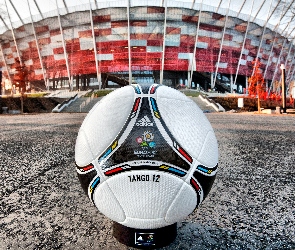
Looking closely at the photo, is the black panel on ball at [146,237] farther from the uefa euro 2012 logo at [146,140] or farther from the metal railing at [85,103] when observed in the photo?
the metal railing at [85,103]

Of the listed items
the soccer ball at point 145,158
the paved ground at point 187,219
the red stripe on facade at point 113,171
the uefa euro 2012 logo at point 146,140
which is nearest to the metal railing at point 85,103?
the paved ground at point 187,219

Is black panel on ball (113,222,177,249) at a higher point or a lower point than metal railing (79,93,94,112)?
higher

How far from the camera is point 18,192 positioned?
2.76 meters

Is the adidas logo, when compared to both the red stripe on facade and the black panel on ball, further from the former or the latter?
the black panel on ball

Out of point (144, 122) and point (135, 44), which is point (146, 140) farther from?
point (135, 44)

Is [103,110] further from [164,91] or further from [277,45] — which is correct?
[277,45]

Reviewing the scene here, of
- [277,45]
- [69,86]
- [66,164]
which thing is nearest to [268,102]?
[277,45]

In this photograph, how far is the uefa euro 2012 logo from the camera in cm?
154

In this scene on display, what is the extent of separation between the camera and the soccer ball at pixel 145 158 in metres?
1.54

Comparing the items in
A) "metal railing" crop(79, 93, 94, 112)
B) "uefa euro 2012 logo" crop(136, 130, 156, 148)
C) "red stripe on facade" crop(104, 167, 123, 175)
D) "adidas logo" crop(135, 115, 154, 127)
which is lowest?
"metal railing" crop(79, 93, 94, 112)

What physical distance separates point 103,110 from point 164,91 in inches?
16.0

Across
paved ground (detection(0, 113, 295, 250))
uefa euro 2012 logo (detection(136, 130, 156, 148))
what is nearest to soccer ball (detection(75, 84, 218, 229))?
Result: uefa euro 2012 logo (detection(136, 130, 156, 148))

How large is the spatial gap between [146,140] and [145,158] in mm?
99

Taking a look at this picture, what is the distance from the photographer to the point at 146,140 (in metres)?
1.54
